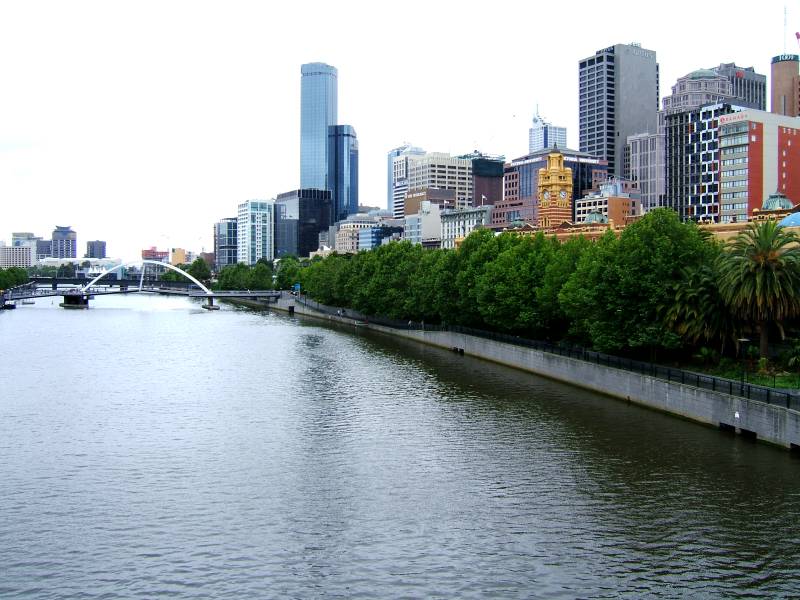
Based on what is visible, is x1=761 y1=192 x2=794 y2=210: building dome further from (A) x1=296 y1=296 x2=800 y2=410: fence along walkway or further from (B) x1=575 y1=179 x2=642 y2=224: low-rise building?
(B) x1=575 y1=179 x2=642 y2=224: low-rise building

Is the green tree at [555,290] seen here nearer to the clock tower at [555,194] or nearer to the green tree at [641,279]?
the green tree at [641,279]

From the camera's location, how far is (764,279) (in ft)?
151

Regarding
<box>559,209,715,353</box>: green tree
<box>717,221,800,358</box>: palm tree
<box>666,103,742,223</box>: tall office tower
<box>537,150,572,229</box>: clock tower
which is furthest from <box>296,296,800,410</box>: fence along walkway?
<box>666,103,742,223</box>: tall office tower

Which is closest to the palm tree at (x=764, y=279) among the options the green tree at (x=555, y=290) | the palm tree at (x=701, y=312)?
the palm tree at (x=701, y=312)

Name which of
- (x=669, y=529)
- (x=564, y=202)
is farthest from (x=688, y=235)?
(x=564, y=202)

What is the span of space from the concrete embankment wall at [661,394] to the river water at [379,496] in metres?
1.04

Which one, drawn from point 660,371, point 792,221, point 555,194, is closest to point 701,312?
point 660,371

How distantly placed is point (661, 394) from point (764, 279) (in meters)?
8.76

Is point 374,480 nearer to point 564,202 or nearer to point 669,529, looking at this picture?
point 669,529

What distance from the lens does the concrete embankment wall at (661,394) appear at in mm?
39094

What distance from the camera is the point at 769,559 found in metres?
26.6

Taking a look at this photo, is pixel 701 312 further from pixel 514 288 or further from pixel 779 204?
pixel 779 204

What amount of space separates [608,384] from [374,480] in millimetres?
24815

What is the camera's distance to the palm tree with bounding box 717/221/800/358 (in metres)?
45.6
